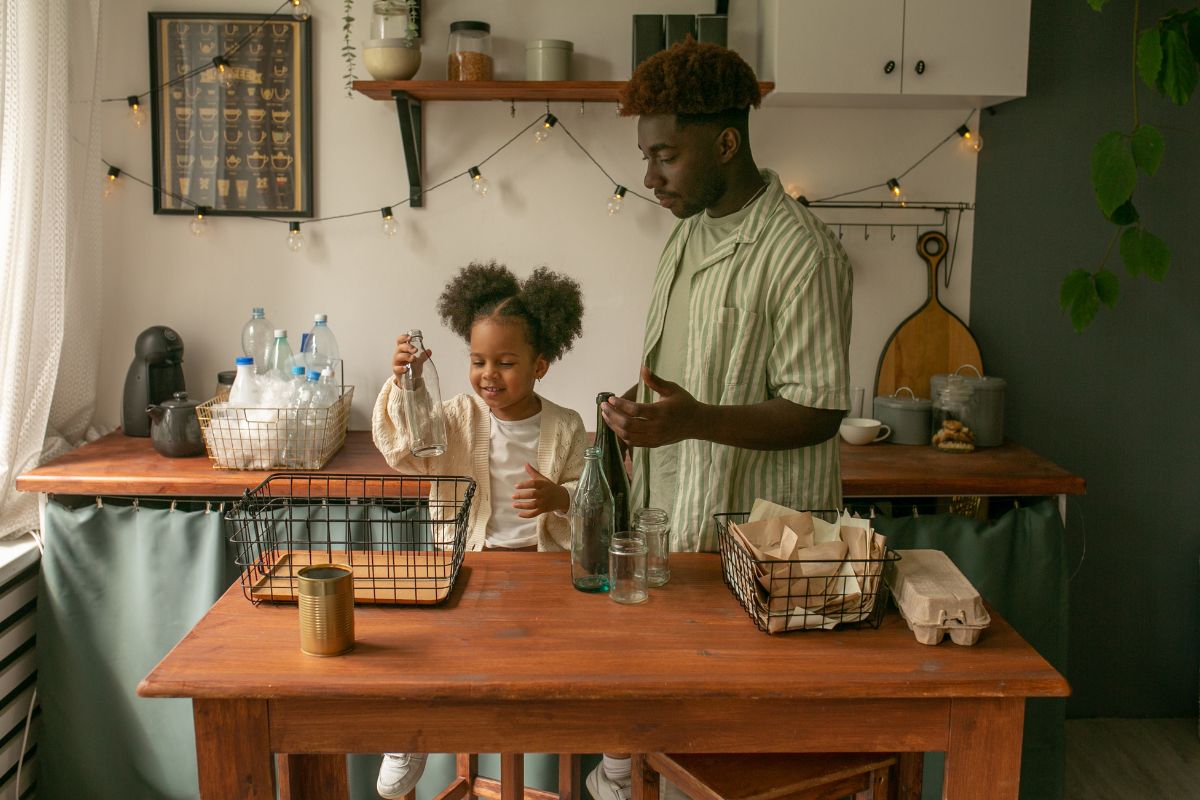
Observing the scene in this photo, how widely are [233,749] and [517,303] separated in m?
0.98

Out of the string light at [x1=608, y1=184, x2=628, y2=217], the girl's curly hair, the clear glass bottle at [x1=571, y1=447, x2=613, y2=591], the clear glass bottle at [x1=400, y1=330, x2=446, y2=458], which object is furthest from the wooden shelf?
the clear glass bottle at [x1=571, y1=447, x2=613, y2=591]

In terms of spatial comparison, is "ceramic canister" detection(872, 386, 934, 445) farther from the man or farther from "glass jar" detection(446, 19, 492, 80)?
"glass jar" detection(446, 19, 492, 80)

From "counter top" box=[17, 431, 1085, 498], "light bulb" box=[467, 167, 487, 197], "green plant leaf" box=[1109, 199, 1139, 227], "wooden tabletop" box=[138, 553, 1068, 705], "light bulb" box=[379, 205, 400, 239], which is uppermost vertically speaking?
"light bulb" box=[467, 167, 487, 197]

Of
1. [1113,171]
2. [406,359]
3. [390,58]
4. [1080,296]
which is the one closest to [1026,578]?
[1080,296]

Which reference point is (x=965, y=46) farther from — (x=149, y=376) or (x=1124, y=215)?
(x=149, y=376)

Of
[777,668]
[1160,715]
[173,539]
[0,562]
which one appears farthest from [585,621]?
[1160,715]

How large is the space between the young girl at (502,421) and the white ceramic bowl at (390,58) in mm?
904

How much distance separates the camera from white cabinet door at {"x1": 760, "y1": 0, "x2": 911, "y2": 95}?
2682 mm

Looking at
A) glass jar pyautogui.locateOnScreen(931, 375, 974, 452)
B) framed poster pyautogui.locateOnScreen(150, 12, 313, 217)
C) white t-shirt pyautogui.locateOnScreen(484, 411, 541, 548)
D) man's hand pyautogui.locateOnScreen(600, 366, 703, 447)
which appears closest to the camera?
man's hand pyautogui.locateOnScreen(600, 366, 703, 447)

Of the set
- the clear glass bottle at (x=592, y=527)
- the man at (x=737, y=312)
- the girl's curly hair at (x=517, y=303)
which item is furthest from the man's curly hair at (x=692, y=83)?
the clear glass bottle at (x=592, y=527)

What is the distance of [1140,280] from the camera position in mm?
2977

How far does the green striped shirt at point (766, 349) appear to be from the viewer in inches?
70.2

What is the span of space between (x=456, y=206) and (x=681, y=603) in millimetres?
1718

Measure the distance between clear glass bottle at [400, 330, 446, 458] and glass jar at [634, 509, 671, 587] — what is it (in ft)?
1.29
